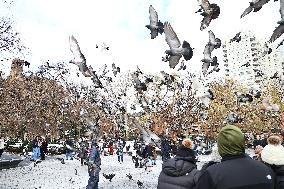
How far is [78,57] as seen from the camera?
8.58 meters

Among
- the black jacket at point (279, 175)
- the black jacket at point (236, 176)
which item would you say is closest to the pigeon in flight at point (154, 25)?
the black jacket at point (279, 175)

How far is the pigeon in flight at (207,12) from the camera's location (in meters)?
7.11

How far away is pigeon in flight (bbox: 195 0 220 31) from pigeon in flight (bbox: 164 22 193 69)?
48cm

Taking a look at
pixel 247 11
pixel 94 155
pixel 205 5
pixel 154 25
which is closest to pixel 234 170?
pixel 247 11

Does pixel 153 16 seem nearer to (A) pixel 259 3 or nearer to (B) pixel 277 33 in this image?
(A) pixel 259 3

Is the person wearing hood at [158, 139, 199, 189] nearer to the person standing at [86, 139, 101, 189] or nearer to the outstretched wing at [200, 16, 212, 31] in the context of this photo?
the outstretched wing at [200, 16, 212, 31]

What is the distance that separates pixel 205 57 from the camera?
9.45 metres

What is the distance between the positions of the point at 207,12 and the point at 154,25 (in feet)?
3.20

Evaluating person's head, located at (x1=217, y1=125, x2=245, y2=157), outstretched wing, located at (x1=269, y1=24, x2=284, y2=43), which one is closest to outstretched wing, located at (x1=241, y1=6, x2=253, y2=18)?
outstretched wing, located at (x1=269, y1=24, x2=284, y2=43)

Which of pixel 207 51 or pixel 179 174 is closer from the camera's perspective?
A: pixel 179 174

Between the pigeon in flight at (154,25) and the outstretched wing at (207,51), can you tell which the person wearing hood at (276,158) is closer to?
the pigeon in flight at (154,25)

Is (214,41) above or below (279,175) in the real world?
above

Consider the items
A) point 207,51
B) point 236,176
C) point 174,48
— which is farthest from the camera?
point 207,51

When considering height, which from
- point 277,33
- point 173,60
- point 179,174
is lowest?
point 179,174
